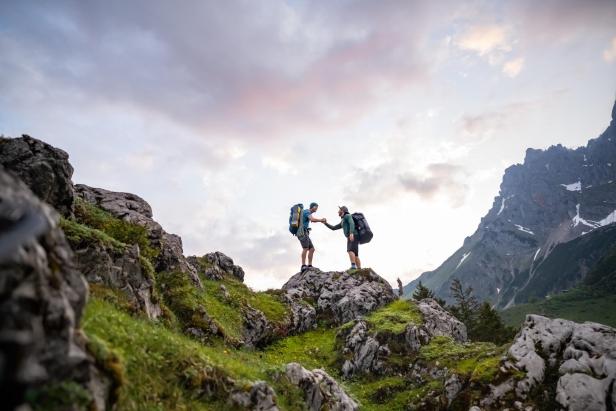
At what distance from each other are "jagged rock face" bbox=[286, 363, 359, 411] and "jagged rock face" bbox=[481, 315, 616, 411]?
7.11 m

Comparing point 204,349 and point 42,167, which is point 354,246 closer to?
point 204,349

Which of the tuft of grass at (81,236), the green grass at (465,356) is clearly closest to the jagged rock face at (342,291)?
the green grass at (465,356)

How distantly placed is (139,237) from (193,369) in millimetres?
11131

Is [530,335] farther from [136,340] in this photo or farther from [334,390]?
[136,340]

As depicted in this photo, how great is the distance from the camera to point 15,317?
610 centimetres

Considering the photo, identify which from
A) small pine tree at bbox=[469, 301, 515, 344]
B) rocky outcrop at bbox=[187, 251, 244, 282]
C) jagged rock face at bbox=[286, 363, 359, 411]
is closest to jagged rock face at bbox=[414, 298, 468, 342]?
jagged rock face at bbox=[286, 363, 359, 411]

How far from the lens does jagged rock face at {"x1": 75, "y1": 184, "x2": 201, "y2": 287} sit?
22.5 meters

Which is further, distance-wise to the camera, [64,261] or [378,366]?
[378,366]

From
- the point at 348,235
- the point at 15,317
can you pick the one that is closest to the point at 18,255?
the point at 15,317

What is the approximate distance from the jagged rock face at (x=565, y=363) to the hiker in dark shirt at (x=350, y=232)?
1723 centimetres

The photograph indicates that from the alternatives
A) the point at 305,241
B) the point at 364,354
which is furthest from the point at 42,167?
the point at 305,241

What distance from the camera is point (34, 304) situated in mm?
6578

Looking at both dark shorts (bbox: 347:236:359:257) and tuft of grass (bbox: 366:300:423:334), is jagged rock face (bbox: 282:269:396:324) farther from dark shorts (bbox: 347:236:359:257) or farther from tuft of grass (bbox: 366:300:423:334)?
dark shorts (bbox: 347:236:359:257)

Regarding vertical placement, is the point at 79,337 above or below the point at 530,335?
above
